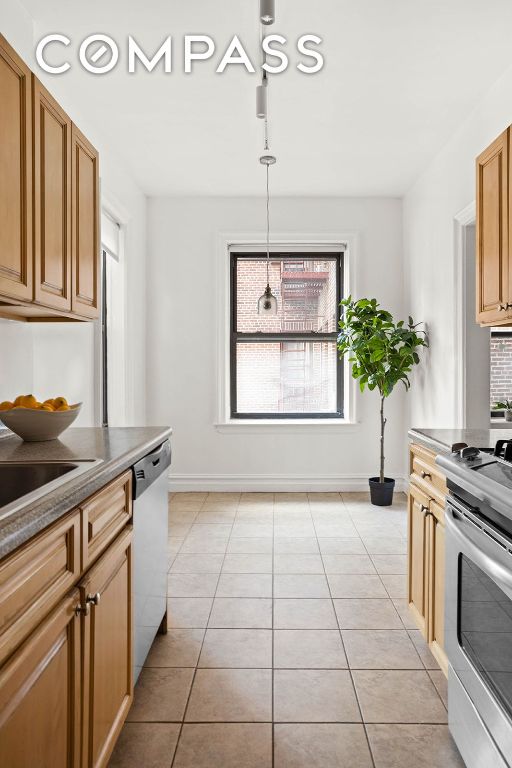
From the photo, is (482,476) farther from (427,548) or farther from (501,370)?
(501,370)

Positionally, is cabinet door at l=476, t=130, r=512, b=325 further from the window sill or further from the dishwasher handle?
the window sill

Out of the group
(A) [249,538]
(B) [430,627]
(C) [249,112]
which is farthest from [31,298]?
(A) [249,538]

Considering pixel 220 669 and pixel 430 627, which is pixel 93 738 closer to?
pixel 220 669

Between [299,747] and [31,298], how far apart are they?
1.72 metres

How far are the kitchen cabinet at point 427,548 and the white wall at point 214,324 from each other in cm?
284

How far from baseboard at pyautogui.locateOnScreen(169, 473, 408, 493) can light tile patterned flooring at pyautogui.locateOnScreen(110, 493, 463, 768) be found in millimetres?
1404

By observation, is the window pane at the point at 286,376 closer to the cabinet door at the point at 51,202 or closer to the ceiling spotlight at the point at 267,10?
the cabinet door at the point at 51,202

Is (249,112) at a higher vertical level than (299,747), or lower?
higher

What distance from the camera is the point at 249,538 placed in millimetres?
3977

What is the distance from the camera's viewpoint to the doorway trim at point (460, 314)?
377 centimetres

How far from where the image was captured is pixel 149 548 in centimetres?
213

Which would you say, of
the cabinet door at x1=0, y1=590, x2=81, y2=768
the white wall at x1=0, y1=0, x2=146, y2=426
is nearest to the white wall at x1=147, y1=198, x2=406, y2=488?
the white wall at x1=0, y1=0, x2=146, y2=426

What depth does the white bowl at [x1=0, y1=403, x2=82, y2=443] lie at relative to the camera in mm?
2133

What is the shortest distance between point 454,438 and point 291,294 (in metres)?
3.42
